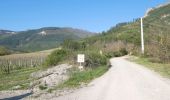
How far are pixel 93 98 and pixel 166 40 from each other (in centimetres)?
3029

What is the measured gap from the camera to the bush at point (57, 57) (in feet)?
125

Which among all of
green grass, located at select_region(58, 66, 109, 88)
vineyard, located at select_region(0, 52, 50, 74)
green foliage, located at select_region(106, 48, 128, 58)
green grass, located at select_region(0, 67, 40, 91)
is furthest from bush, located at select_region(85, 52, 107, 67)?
green foliage, located at select_region(106, 48, 128, 58)

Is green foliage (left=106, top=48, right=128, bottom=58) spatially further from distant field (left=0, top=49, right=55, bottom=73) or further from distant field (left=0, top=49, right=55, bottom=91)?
distant field (left=0, top=49, right=55, bottom=91)

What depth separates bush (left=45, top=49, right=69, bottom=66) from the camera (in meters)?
38.2

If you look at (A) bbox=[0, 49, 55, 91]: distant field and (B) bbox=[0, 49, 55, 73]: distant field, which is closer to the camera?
(A) bbox=[0, 49, 55, 91]: distant field

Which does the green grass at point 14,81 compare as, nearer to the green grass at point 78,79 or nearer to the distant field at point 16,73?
the distant field at point 16,73

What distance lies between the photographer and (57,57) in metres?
39.0

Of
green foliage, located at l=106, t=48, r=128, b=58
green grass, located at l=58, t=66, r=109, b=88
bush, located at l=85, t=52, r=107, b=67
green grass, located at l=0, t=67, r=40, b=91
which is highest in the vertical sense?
green foliage, located at l=106, t=48, r=128, b=58

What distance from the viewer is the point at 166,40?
44.8 meters

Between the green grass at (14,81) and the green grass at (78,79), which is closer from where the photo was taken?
the green grass at (78,79)

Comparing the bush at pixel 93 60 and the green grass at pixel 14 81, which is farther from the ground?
the bush at pixel 93 60

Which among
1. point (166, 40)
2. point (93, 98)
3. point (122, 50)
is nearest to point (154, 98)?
point (93, 98)

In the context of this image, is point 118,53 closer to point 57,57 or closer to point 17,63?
point 17,63

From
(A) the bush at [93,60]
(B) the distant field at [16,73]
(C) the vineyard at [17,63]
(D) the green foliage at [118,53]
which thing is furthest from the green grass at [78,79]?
(D) the green foliage at [118,53]
